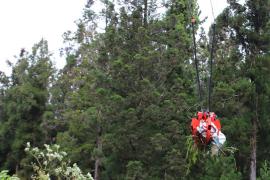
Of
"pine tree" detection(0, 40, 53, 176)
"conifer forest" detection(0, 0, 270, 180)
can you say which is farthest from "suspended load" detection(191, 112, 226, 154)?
"pine tree" detection(0, 40, 53, 176)

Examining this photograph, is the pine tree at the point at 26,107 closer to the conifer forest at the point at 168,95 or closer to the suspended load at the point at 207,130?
the conifer forest at the point at 168,95

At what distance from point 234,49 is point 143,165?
5893mm

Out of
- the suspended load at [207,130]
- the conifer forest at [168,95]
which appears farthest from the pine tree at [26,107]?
the suspended load at [207,130]

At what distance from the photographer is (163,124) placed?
1958cm

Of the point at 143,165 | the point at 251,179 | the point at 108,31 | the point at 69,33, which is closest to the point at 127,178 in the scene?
the point at 143,165

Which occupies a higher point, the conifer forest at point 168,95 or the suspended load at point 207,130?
the conifer forest at point 168,95

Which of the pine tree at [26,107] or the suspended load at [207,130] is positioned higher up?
the pine tree at [26,107]

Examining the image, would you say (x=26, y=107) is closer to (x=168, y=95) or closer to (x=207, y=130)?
(x=168, y=95)

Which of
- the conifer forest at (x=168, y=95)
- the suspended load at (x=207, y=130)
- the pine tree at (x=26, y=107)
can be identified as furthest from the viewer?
the pine tree at (x=26, y=107)

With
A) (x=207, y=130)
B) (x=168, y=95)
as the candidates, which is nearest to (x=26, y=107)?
(x=168, y=95)

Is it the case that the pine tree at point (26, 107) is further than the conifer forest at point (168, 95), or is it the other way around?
the pine tree at point (26, 107)

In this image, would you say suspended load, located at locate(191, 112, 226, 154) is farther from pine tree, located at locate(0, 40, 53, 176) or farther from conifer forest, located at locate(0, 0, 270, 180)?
pine tree, located at locate(0, 40, 53, 176)

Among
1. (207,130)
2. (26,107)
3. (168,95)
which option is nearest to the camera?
(207,130)

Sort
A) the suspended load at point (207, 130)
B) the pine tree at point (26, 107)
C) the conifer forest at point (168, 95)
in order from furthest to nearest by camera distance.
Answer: the pine tree at point (26, 107), the conifer forest at point (168, 95), the suspended load at point (207, 130)
